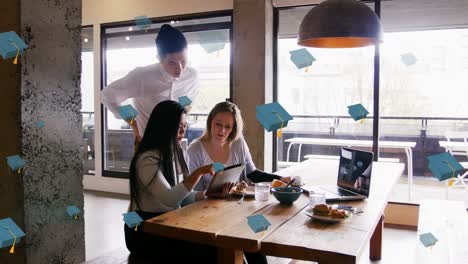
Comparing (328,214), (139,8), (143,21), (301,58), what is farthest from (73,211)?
(139,8)

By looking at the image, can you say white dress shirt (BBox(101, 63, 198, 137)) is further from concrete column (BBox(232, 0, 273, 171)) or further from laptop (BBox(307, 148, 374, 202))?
concrete column (BBox(232, 0, 273, 171))

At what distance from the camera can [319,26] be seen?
7.43 ft

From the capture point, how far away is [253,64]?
458 cm

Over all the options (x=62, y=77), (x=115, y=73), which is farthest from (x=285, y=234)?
(x=115, y=73)

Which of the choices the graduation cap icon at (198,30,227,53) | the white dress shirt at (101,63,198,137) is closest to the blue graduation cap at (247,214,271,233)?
the white dress shirt at (101,63,198,137)

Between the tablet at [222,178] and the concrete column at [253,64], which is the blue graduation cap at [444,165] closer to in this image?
the tablet at [222,178]

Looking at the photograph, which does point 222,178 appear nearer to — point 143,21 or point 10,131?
point 10,131

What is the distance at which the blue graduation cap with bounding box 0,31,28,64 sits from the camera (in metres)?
1.84

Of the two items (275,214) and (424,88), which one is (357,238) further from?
(424,88)

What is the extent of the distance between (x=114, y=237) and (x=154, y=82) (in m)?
1.74

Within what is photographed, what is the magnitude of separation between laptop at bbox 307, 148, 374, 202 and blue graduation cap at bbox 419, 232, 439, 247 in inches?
24.1

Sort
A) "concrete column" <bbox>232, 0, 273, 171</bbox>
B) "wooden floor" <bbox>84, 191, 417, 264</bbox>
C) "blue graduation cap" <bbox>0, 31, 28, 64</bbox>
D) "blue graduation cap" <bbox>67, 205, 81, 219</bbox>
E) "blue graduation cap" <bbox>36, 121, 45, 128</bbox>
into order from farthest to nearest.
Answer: "concrete column" <bbox>232, 0, 273, 171</bbox>
"wooden floor" <bbox>84, 191, 417, 264</bbox>
"blue graduation cap" <bbox>67, 205, 81, 219</bbox>
"blue graduation cap" <bbox>36, 121, 45, 128</bbox>
"blue graduation cap" <bbox>0, 31, 28, 64</bbox>

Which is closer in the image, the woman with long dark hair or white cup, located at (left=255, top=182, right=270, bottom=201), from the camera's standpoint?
the woman with long dark hair

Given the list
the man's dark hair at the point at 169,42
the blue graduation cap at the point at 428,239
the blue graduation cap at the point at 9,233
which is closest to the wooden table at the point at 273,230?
the blue graduation cap at the point at 428,239
